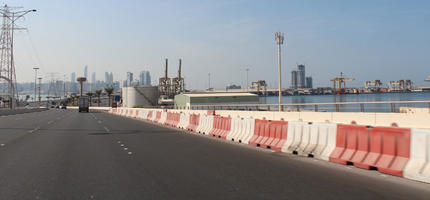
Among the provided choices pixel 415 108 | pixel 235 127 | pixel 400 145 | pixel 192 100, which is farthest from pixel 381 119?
pixel 192 100

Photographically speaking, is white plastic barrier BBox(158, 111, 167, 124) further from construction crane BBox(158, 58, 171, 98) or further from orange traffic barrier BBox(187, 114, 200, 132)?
construction crane BBox(158, 58, 171, 98)

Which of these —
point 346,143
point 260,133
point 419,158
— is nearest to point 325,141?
point 346,143

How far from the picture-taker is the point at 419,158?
816cm

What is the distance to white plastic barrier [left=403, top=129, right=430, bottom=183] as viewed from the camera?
7.96m

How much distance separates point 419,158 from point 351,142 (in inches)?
84.9

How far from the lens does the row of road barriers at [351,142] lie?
824cm

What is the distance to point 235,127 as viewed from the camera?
1741 cm

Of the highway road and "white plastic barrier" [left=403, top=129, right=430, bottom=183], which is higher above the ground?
"white plastic barrier" [left=403, top=129, right=430, bottom=183]

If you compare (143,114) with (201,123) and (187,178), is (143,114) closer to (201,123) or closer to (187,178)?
(201,123)

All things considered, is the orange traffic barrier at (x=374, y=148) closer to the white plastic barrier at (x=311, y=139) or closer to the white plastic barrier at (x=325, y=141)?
the white plastic barrier at (x=325, y=141)

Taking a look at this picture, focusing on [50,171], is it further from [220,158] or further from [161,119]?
[161,119]

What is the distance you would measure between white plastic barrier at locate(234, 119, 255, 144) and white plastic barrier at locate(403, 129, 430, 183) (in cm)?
775

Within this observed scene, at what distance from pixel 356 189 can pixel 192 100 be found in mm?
82071

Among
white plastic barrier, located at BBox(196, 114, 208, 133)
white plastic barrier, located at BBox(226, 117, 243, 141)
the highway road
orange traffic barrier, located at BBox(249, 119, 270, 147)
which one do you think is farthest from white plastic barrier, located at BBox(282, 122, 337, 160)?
white plastic barrier, located at BBox(196, 114, 208, 133)
